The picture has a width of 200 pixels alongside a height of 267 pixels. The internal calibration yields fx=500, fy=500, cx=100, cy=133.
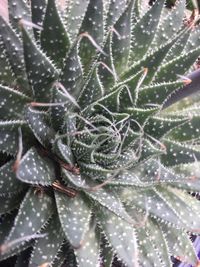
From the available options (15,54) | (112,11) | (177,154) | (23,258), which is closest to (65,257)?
(23,258)

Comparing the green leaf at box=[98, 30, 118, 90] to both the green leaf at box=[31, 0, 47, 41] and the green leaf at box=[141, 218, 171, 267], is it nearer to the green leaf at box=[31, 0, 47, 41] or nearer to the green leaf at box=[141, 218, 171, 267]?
the green leaf at box=[31, 0, 47, 41]

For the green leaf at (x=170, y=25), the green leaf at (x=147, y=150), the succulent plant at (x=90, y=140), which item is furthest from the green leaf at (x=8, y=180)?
the green leaf at (x=170, y=25)

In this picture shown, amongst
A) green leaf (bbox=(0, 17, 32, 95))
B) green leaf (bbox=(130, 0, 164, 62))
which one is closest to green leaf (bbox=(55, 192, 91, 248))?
green leaf (bbox=(0, 17, 32, 95))

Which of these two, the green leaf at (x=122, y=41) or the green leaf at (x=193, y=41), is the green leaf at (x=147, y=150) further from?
the green leaf at (x=193, y=41)

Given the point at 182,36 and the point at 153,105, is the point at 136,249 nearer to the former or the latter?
the point at 153,105

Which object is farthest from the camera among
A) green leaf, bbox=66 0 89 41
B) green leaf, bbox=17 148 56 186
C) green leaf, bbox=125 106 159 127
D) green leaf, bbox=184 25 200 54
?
green leaf, bbox=184 25 200 54

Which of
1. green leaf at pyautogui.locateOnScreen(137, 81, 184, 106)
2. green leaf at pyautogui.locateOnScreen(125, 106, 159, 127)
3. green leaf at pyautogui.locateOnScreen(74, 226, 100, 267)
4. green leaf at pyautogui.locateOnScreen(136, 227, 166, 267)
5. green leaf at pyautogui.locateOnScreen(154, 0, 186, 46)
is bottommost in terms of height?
green leaf at pyautogui.locateOnScreen(136, 227, 166, 267)

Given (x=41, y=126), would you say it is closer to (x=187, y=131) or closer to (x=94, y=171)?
(x=94, y=171)
